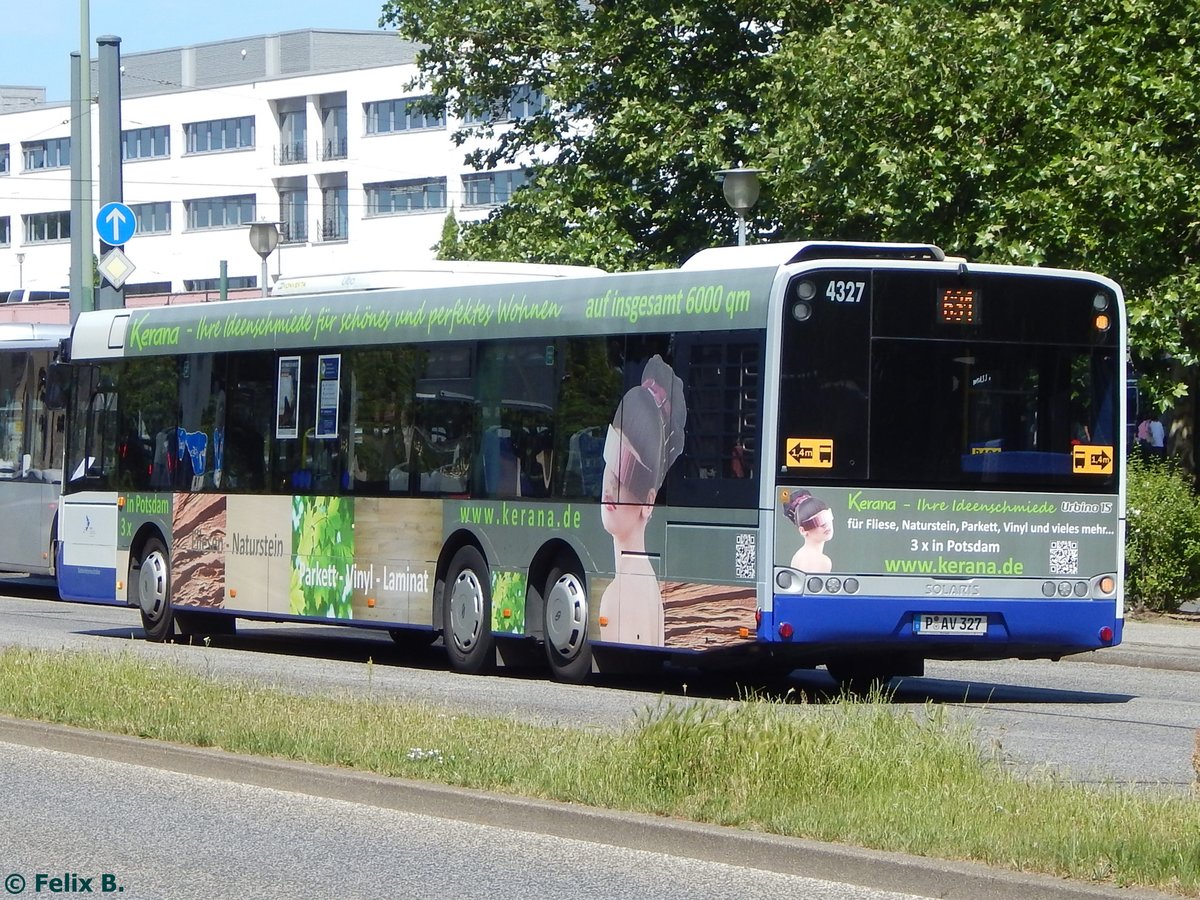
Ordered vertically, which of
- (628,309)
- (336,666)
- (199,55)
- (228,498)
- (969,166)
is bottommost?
(336,666)

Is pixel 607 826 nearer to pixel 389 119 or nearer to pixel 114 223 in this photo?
pixel 114 223

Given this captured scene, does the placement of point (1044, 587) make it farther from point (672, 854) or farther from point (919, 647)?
point (672, 854)

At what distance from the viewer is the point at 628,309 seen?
15688mm

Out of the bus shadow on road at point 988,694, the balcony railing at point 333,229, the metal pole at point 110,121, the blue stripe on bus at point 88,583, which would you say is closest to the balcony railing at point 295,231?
the balcony railing at point 333,229

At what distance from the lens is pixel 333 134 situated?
91.8m

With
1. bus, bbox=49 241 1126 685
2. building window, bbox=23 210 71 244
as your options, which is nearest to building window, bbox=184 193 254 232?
building window, bbox=23 210 71 244

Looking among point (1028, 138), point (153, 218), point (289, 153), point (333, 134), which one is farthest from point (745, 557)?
point (153, 218)

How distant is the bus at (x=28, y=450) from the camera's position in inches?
1065

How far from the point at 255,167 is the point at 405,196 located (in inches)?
305

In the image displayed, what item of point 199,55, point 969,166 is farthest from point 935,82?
point 199,55

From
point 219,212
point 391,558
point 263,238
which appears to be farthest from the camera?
point 219,212

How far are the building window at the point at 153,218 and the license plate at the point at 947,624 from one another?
85838mm

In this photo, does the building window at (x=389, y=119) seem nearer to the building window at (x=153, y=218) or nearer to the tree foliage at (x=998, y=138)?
the building window at (x=153, y=218)

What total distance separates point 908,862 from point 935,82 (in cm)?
1935
